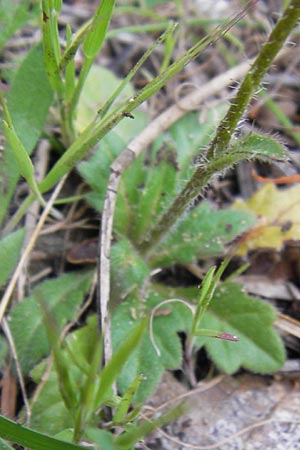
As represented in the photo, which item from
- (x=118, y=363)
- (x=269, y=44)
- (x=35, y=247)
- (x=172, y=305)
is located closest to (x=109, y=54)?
(x=35, y=247)

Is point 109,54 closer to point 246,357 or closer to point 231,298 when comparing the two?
point 231,298

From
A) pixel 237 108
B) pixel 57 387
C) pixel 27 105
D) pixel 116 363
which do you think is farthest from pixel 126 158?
pixel 116 363

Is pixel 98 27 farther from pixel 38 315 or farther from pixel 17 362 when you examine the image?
pixel 17 362

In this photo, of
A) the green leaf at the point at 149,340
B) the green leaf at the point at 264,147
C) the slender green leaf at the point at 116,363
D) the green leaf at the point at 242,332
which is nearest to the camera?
the slender green leaf at the point at 116,363

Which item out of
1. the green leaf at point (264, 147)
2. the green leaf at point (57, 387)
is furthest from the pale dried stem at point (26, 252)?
the green leaf at point (264, 147)

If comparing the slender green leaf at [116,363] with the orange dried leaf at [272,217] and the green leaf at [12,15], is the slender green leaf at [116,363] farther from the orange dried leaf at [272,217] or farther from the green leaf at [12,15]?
the green leaf at [12,15]
